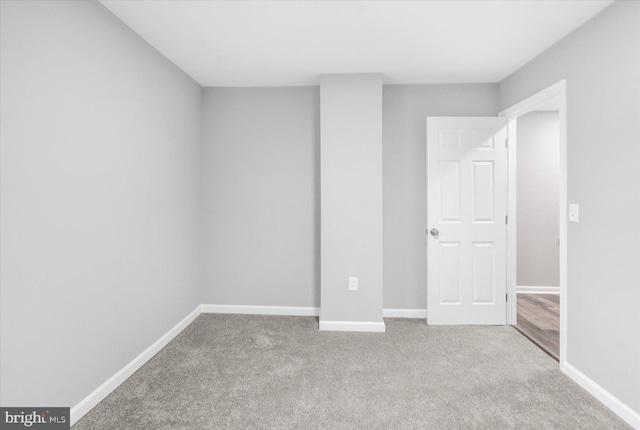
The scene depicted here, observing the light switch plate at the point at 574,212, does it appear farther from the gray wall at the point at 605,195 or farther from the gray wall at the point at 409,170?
the gray wall at the point at 409,170

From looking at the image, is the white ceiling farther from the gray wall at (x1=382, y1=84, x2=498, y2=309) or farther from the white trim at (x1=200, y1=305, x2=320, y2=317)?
the white trim at (x1=200, y1=305, x2=320, y2=317)

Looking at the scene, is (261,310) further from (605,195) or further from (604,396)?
(605,195)

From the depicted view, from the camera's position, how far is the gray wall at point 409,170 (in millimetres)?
3359

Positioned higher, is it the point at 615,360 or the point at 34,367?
the point at 34,367

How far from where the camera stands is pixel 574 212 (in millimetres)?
2244

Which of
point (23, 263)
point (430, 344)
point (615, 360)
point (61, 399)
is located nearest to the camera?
point (23, 263)

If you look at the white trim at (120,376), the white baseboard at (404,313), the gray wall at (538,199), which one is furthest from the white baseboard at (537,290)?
the white trim at (120,376)

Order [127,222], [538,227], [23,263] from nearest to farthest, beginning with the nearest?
[23,263] < [127,222] < [538,227]

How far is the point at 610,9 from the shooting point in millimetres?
1953

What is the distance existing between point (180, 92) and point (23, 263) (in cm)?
209

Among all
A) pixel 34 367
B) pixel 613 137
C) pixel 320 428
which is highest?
pixel 613 137

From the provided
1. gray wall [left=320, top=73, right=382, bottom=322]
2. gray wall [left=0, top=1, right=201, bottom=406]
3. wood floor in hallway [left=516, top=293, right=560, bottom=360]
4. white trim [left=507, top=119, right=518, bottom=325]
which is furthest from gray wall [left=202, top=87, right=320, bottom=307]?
wood floor in hallway [left=516, top=293, right=560, bottom=360]

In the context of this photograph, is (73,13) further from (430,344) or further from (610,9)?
(430,344)

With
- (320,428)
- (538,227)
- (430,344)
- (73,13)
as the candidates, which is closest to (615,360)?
(430,344)
